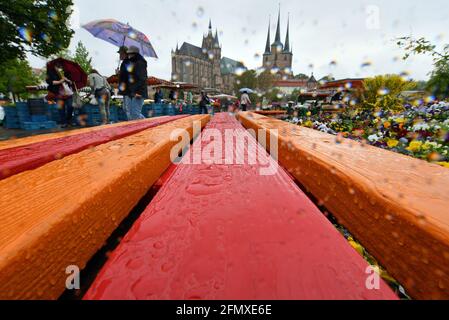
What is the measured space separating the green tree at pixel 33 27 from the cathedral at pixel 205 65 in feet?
164

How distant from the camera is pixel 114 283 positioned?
0.27 m

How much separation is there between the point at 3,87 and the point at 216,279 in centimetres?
4738

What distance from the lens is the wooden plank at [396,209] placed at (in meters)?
0.30

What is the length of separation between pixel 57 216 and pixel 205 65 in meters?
70.9

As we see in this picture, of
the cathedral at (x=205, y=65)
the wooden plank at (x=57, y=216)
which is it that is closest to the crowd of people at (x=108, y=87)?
the wooden plank at (x=57, y=216)

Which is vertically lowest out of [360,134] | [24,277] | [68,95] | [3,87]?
[360,134]

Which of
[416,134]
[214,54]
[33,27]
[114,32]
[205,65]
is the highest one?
[214,54]

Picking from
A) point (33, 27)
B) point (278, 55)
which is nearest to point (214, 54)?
point (278, 55)

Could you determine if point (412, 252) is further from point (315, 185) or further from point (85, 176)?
point (85, 176)

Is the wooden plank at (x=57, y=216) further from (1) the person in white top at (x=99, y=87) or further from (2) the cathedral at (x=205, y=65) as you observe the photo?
(2) the cathedral at (x=205, y=65)

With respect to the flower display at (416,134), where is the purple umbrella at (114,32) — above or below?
above

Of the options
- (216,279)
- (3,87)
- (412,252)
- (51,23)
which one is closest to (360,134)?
(412,252)

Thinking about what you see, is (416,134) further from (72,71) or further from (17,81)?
(17,81)

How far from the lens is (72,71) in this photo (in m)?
7.23
